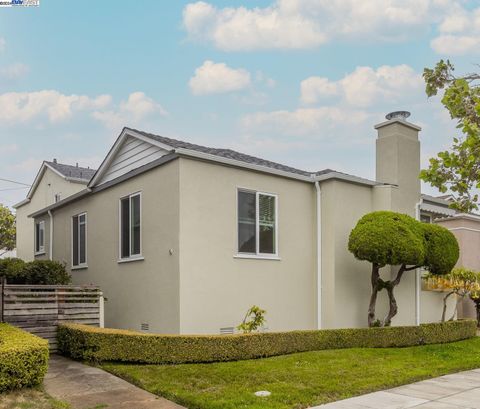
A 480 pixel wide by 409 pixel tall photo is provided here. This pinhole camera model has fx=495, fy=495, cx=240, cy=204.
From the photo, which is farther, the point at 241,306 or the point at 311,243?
the point at 311,243

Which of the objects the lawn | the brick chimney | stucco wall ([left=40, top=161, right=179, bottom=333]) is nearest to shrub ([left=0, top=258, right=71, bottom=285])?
stucco wall ([left=40, top=161, right=179, bottom=333])

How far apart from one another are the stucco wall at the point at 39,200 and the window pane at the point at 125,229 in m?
9.38

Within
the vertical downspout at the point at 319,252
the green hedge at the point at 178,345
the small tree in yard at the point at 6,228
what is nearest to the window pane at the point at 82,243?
the green hedge at the point at 178,345

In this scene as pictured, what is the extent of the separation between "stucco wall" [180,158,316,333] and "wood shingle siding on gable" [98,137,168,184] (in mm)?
1528

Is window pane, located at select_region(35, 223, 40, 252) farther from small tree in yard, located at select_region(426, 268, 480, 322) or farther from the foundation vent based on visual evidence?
small tree in yard, located at select_region(426, 268, 480, 322)

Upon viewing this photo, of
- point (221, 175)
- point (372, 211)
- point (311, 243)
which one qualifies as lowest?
point (311, 243)

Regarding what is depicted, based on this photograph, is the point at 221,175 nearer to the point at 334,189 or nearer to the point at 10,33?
the point at 334,189

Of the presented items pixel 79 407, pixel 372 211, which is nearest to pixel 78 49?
pixel 372 211

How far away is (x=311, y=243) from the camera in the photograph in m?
12.6

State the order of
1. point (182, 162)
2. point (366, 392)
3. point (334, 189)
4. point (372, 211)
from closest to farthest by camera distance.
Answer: point (366, 392) → point (182, 162) → point (334, 189) → point (372, 211)

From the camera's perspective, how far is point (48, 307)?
1002 cm

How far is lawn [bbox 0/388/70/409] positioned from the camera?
618 cm

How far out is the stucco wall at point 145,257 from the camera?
10445 millimetres

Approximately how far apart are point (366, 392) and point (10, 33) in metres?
10.1
